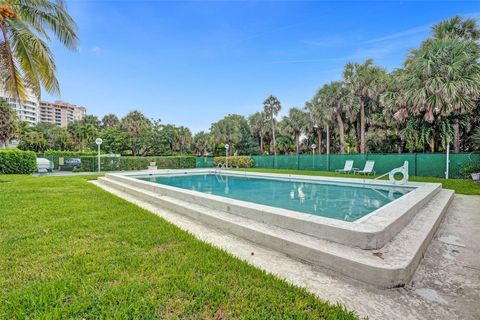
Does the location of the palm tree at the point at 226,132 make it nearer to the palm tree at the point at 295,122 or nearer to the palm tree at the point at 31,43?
the palm tree at the point at 295,122

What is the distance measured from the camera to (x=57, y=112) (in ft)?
331

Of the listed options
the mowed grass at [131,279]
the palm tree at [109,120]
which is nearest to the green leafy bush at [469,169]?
the mowed grass at [131,279]

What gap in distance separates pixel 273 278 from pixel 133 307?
137cm

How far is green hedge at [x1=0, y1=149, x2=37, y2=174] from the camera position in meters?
14.4

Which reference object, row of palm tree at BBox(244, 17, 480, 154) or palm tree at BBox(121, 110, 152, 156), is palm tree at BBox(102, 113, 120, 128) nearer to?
palm tree at BBox(121, 110, 152, 156)

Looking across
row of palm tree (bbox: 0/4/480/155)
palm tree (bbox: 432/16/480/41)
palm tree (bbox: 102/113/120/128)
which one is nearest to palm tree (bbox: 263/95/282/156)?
row of palm tree (bbox: 0/4/480/155)

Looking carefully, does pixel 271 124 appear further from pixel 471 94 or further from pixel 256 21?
pixel 471 94

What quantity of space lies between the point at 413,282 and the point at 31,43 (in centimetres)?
1110

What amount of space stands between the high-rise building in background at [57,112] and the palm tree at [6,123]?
248 feet

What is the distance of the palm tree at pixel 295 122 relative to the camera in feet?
95.3

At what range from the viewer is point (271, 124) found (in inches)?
1270

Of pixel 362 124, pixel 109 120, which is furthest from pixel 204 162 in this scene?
pixel 109 120

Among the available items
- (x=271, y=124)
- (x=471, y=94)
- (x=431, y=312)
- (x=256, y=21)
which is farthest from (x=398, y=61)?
(x=431, y=312)

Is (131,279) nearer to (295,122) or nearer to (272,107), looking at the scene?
(295,122)
